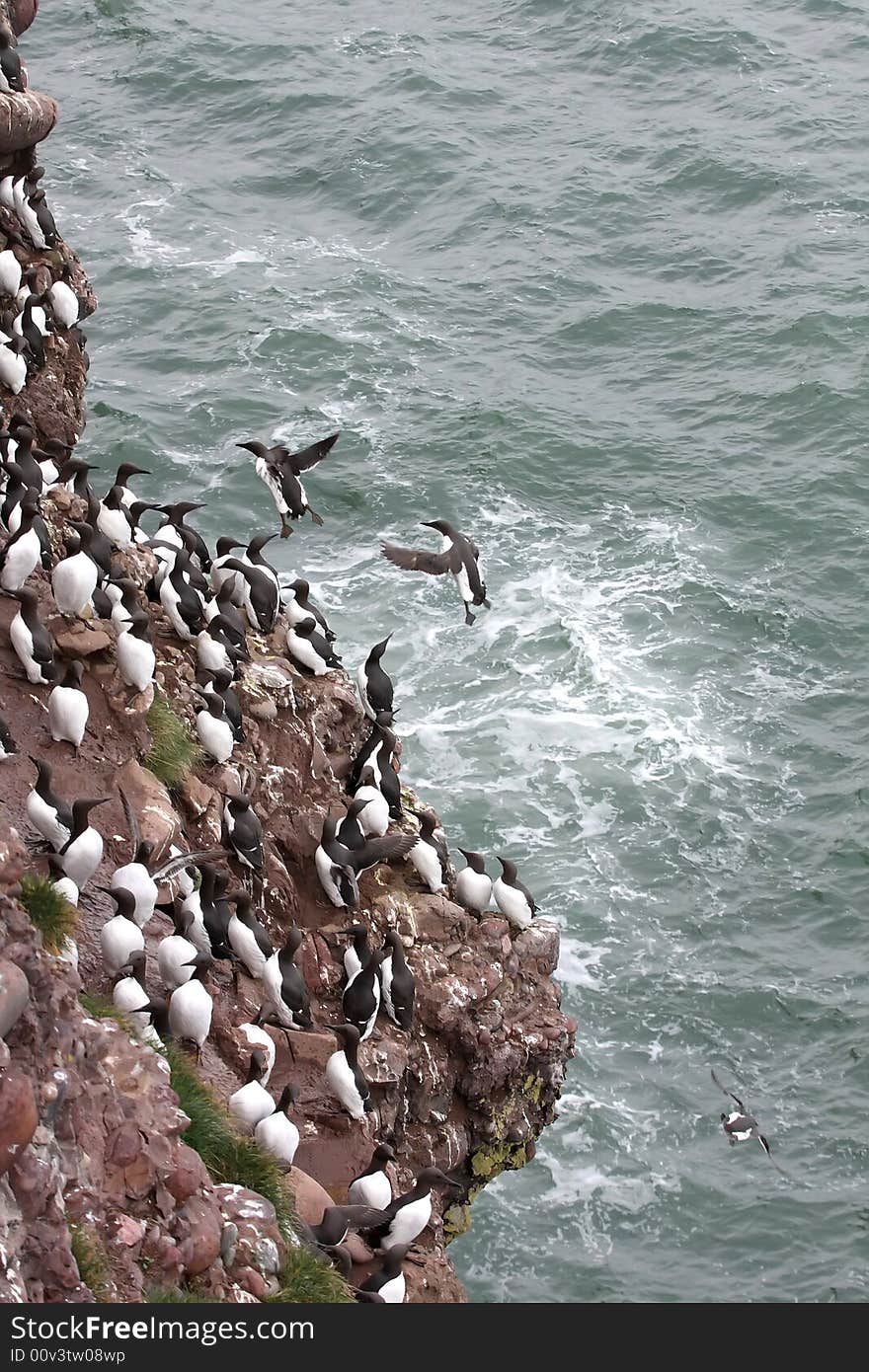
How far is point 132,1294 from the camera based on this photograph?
8680 mm

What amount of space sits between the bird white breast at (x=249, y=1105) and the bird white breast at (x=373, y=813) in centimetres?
347

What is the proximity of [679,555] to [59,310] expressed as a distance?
12387 millimetres

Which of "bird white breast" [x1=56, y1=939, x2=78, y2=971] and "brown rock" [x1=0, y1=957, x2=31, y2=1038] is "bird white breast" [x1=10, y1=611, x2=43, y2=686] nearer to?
"bird white breast" [x1=56, y1=939, x2=78, y2=971]

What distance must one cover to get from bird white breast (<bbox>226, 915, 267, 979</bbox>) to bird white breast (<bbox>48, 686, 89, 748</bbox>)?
6.17 feet

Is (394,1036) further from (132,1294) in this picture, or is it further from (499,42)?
(499,42)

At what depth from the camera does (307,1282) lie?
996 centimetres

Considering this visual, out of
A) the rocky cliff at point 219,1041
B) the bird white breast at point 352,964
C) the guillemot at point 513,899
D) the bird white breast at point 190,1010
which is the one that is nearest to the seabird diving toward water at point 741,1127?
the rocky cliff at point 219,1041

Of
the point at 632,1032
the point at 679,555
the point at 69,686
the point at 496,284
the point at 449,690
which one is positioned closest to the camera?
the point at 69,686

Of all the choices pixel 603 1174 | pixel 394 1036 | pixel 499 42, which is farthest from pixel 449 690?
pixel 499 42

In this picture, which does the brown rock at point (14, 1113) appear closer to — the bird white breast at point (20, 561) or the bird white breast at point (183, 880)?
the bird white breast at point (183, 880)

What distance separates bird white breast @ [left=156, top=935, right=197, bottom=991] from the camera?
11.7 metres

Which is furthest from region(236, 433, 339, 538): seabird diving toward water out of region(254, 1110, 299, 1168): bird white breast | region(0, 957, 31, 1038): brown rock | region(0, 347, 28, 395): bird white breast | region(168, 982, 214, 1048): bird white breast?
region(0, 957, 31, 1038): brown rock

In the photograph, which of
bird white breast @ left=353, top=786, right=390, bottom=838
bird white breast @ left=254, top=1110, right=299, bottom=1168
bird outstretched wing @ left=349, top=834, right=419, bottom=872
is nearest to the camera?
bird white breast @ left=254, top=1110, right=299, bottom=1168
